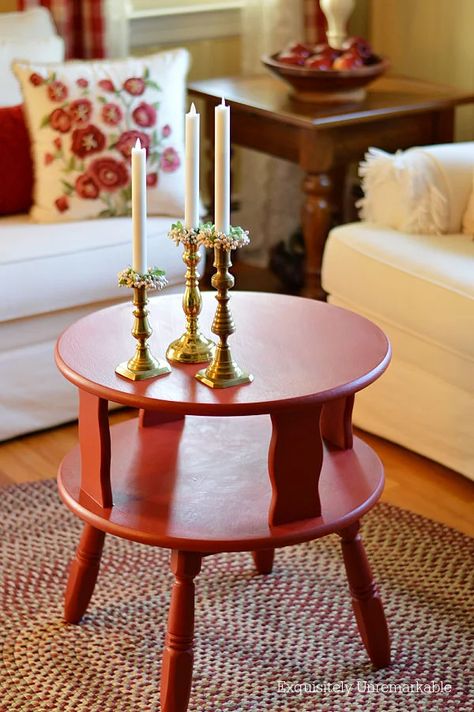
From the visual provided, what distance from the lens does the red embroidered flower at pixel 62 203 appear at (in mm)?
2742

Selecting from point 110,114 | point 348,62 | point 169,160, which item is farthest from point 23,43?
point 348,62

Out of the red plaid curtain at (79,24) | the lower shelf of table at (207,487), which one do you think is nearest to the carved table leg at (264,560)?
the lower shelf of table at (207,487)

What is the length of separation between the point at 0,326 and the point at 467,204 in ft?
3.67

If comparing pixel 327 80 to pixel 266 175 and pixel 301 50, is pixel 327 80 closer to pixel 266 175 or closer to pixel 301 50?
pixel 301 50

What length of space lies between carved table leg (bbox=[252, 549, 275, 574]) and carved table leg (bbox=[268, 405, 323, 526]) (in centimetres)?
48

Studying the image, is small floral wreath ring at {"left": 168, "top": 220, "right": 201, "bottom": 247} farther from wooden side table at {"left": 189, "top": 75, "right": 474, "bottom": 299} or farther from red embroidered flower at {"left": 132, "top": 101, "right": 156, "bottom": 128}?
wooden side table at {"left": 189, "top": 75, "right": 474, "bottom": 299}

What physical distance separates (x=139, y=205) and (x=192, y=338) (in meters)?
0.25

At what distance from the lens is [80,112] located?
2.71 m

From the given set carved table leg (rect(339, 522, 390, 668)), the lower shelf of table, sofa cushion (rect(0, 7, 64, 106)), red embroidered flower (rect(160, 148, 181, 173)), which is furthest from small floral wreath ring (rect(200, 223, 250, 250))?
sofa cushion (rect(0, 7, 64, 106))

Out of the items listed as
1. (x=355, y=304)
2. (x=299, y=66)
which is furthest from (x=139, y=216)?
(x=299, y=66)

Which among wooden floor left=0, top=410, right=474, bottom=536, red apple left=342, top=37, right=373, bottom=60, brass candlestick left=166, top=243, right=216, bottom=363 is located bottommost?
wooden floor left=0, top=410, right=474, bottom=536

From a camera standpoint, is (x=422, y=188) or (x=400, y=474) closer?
(x=400, y=474)

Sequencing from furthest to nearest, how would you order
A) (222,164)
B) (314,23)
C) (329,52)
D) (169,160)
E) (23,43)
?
(314,23) < (329,52) < (23,43) < (169,160) < (222,164)

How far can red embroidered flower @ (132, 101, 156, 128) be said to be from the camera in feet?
9.04
